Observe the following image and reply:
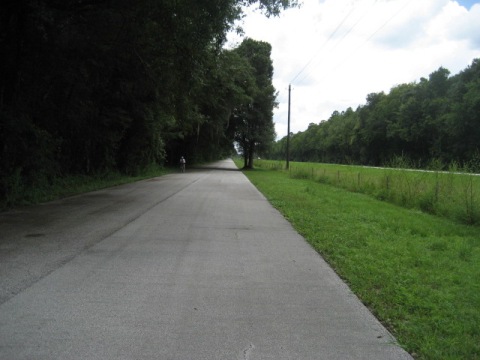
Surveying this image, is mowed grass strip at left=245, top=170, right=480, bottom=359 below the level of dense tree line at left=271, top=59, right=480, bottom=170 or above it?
below

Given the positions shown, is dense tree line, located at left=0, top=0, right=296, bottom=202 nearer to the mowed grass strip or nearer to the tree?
the mowed grass strip

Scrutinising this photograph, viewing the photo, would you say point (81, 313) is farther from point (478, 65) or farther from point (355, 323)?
point (478, 65)

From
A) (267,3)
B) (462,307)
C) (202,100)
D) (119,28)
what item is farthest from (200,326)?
(202,100)

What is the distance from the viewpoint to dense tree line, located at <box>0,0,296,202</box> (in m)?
12.3

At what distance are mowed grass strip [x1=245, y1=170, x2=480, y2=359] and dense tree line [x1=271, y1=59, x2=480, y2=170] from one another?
27996mm

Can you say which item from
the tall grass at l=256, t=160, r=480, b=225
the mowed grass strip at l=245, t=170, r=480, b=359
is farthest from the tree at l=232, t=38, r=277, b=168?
the mowed grass strip at l=245, t=170, r=480, b=359

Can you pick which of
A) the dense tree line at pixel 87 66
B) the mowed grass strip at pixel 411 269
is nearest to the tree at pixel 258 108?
the dense tree line at pixel 87 66

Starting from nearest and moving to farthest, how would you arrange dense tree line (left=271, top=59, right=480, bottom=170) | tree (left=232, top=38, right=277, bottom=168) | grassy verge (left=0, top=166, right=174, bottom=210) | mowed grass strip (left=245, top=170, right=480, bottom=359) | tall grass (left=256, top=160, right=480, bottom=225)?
1. mowed grass strip (left=245, top=170, right=480, bottom=359)
2. tall grass (left=256, top=160, right=480, bottom=225)
3. grassy verge (left=0, top=166, right=174, bottom=210)
4. tree (left=232, top=38, right=277, bottom=168)
5. dense tree line (left=271, top=59, right=480, bottom=170)

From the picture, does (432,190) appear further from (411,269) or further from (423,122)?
(423,122)

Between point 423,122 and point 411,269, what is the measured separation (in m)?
72.1

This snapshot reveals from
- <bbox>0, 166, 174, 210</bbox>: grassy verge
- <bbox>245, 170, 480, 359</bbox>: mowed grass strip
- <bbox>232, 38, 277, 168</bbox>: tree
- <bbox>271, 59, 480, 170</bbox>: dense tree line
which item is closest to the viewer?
<bbox>245, 170, 480, 359</bbox>: mowed grass strip

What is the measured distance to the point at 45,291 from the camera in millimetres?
4848

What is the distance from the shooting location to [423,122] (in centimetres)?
7081

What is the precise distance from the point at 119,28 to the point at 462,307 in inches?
529
